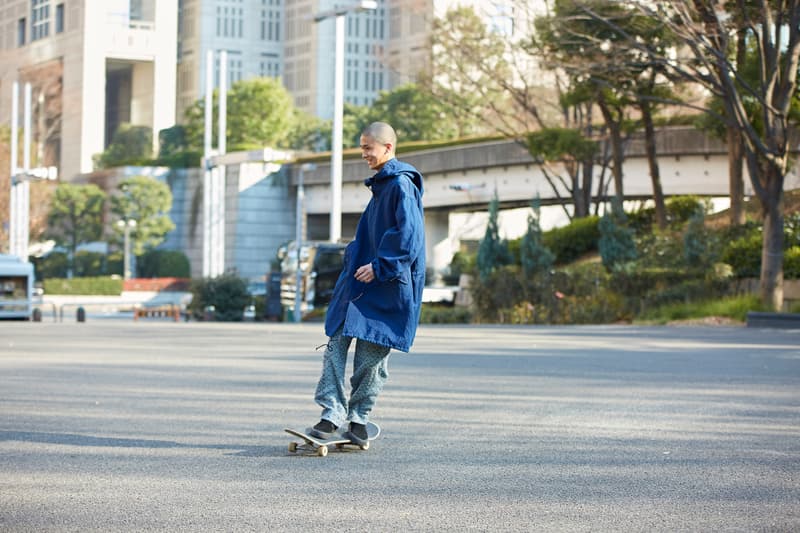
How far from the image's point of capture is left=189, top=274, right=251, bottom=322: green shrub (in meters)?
39.1

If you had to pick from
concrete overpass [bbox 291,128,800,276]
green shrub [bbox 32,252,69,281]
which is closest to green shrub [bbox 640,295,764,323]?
concrete overpass [bbox 291,128,800,276]

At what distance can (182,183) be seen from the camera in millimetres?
81875

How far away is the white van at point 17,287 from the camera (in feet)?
139

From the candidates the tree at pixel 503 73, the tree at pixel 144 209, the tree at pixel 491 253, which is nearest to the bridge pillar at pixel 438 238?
the tree at pixel 144 209

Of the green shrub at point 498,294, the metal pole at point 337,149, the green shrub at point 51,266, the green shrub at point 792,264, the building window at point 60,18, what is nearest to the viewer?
the green shrub at point 792,264

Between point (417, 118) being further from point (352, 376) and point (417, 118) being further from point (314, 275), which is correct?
point (352, 376)

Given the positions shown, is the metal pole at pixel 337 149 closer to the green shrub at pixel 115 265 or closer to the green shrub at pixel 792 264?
the green shrub at pixel 792 264

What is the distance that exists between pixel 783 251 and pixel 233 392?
19.6 metres

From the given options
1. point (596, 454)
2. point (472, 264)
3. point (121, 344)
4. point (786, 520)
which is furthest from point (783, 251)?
point (786, 520)

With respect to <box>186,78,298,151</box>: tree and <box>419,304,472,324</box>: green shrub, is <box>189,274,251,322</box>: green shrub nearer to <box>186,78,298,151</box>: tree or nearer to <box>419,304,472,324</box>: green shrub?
<box>419,304,472,324</box>: green shrub

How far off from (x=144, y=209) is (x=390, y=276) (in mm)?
70555

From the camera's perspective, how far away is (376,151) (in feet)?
25.9

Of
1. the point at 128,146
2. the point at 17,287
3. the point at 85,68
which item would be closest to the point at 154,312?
the point at 17,287

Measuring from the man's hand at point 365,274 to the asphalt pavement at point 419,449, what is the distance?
3.19ft
